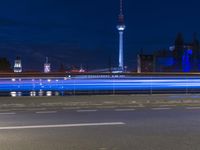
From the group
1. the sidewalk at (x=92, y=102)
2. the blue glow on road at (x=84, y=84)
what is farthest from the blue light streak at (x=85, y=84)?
the sidewalk at (x=92, y=102)

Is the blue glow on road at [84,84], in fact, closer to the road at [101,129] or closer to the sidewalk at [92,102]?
the sidewalk at [92,102]

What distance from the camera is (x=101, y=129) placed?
12258 millimetres

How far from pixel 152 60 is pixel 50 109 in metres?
149

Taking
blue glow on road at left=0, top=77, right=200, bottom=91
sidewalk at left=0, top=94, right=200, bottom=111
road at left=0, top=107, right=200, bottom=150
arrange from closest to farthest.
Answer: road at left=0, top=107, right=200, bottom=150, sidewalk at left=0, top=94, right=200, bottom=111, blue glow on road at left=0, top=77, right=200, bottom=91

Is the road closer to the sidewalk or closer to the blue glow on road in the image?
the sidewalk

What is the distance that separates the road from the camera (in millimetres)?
10000

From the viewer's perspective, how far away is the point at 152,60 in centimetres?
16538

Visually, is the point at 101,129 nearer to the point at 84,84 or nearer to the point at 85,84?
the point at 84,84

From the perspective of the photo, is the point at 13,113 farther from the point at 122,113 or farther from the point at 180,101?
the point at 180,101

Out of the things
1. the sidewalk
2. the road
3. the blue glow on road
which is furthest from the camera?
the blue glow on road

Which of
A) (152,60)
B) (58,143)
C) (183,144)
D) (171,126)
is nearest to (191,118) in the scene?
(171,126)

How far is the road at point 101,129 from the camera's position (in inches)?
394

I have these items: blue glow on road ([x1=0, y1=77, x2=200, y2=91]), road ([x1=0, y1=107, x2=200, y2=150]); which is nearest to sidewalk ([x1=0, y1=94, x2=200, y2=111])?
road ([x1=0, y1=107, x2=200, y2=150])

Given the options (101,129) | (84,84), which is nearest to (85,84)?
(84,84)
